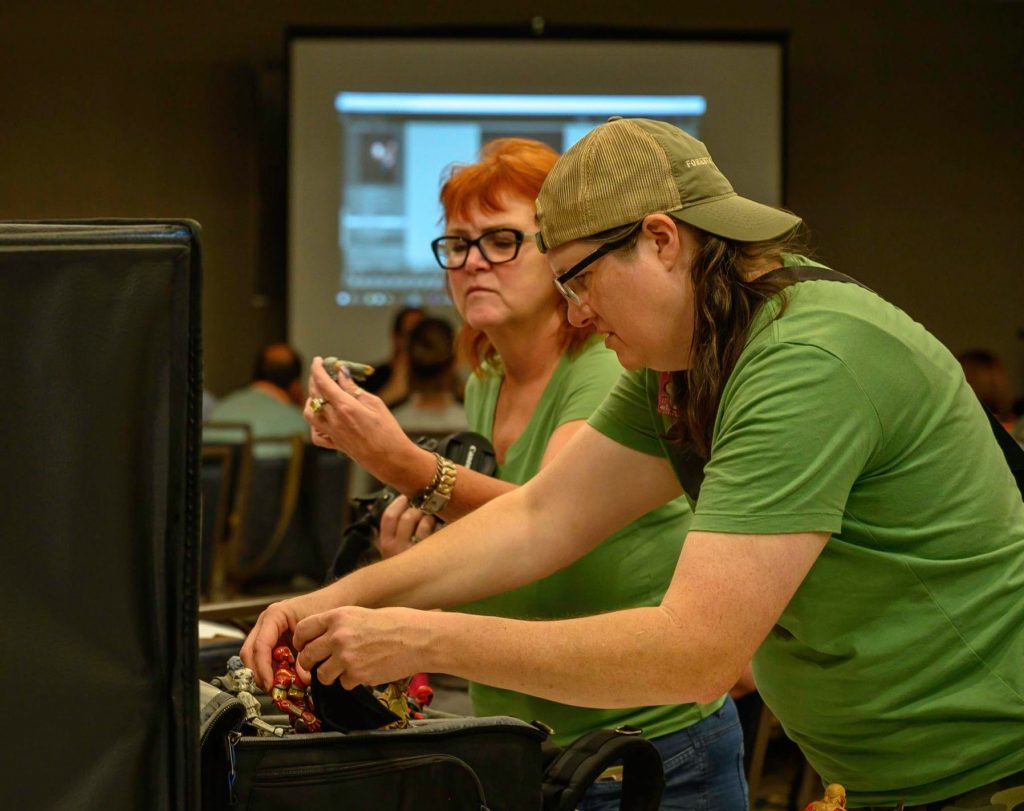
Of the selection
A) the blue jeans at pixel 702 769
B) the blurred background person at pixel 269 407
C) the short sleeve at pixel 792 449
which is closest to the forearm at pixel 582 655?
the short sleeve at pixel 792 449

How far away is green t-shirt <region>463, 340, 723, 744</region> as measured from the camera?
5.07ft

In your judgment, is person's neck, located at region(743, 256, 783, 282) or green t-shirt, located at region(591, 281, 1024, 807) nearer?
green t-shirt, located at region(591, 281, 1024, 807)

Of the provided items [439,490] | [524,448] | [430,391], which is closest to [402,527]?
[439,490]

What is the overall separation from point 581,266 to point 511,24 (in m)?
7.37

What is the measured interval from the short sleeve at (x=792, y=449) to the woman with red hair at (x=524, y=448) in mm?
379

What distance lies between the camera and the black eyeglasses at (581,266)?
124 cm

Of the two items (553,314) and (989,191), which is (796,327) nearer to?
(553,314)

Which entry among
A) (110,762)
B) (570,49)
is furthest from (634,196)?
(570,49)

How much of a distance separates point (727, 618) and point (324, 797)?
14.2 inches

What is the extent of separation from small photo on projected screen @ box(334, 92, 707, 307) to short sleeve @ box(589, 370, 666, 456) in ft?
22.1

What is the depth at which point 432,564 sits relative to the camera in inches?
56.8

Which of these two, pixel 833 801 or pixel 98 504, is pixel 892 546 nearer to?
pixel 833 801

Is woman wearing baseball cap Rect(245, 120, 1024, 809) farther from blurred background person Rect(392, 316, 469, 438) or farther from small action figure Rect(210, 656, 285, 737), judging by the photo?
blurred background person Rect(392, 316, 469, 438)

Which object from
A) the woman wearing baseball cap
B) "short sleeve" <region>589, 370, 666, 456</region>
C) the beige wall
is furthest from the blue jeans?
the beige wall
